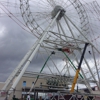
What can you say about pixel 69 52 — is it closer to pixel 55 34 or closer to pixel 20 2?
pixel 55 34

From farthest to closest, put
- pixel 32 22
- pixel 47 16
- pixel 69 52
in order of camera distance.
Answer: pixel 69 52 < pixel 47 16 < pixel 32 22

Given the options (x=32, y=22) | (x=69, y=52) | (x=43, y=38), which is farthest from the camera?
(x=69, y=52)

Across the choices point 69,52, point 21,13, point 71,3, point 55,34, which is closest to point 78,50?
point 69,52

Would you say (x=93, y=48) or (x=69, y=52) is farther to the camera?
(x=69, y=52)

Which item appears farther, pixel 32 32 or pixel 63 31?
pixel 63 31

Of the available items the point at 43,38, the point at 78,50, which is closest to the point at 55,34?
the point at 43,38

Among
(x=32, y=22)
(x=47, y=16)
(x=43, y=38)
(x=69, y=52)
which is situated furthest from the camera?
(x=69, y=52)

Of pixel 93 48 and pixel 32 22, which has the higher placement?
pixel 32 22

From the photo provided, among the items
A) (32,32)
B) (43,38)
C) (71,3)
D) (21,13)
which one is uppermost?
(71,3)

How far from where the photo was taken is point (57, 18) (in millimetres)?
45781

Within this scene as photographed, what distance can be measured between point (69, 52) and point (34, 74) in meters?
11.2

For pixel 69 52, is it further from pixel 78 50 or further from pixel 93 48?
pixel 93 48

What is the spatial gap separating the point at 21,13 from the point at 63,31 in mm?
11377

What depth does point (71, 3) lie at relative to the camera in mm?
45344
